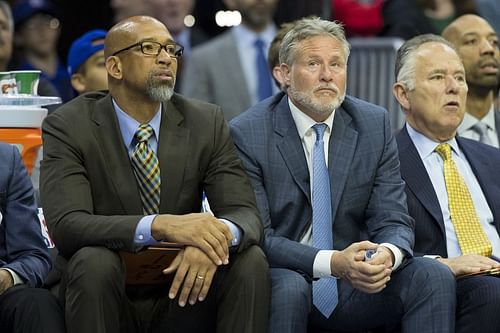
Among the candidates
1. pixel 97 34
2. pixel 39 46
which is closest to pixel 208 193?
pixel 97 34

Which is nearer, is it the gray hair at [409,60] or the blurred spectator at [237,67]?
the gray hair at [409,60]

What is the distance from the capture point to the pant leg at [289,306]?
489 centimetres

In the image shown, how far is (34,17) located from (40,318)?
4.23 m

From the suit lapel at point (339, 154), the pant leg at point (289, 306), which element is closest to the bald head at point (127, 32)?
the suit lapel at point (339, 154)

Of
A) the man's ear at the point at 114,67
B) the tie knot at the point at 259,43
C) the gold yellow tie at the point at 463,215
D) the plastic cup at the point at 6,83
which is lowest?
the gold yellow tie at the point at 463,215

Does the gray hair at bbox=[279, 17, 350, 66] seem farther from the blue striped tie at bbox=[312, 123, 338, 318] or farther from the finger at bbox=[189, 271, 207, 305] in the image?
the finger at bbox=[189, 271, 207, 305]

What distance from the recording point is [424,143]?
586 centimetres

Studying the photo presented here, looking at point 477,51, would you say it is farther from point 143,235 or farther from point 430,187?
point 143,235

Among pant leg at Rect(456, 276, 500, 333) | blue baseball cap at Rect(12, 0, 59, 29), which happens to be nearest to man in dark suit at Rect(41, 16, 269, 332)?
pant leg at Rect(456, 276, 500, 333)

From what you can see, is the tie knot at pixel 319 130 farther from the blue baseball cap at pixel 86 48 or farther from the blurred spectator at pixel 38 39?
the blurred spectator at pixel 38 39

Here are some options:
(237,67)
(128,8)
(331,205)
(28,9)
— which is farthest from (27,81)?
(128,8)

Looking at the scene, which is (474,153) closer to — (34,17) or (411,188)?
(411,188)

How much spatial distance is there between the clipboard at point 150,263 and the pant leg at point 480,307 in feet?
3.85

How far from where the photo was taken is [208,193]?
5160 mm
